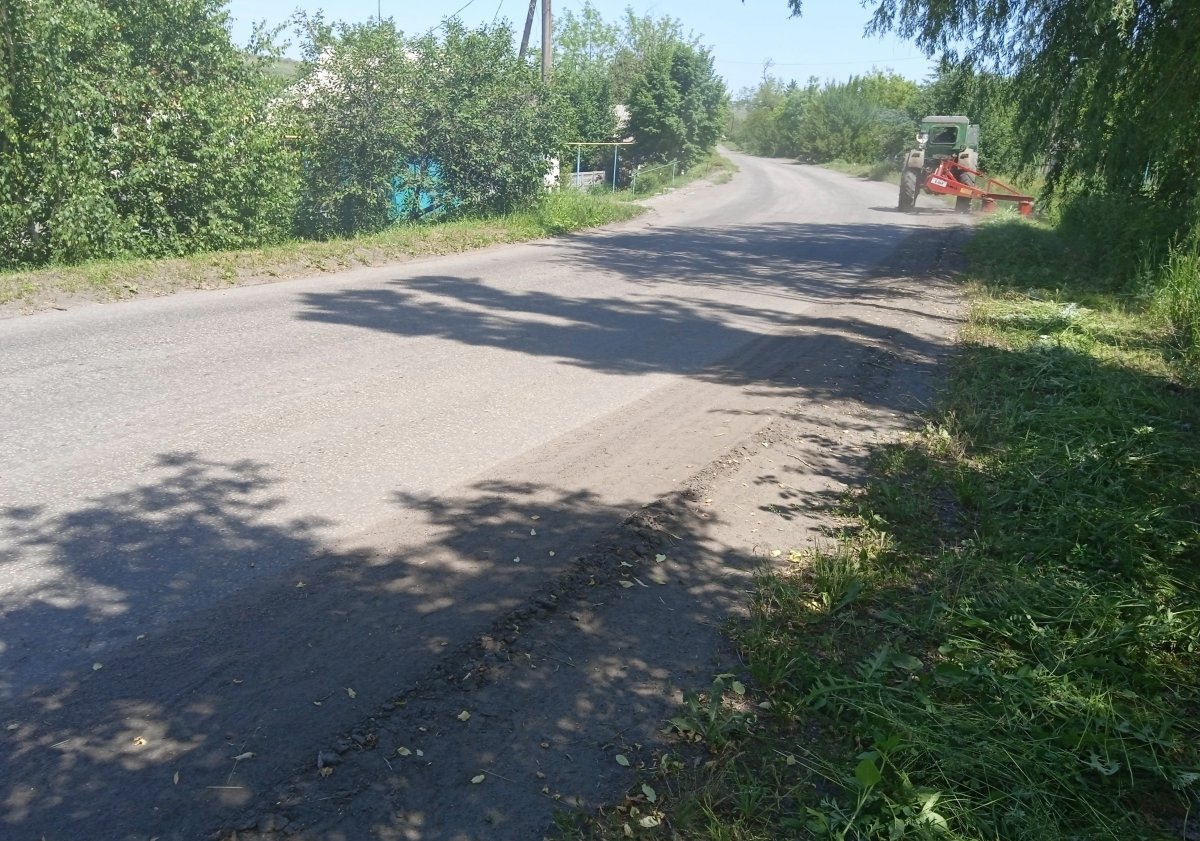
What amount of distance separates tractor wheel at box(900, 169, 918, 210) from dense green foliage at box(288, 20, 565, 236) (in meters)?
13.0

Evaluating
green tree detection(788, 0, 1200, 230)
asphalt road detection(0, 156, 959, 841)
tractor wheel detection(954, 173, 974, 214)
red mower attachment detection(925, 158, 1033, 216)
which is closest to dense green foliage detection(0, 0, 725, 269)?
asphalt road detection(0, 156, 959, 841)

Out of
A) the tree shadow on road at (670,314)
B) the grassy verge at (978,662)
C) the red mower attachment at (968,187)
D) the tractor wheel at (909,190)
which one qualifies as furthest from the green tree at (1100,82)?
the tractor wheel at (909,190)

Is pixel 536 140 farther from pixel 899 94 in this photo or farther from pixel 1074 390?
pixel 899 94

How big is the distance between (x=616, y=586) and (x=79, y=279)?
856 centimetres

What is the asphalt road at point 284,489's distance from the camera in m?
3.40

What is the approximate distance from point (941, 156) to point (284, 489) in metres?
29.0

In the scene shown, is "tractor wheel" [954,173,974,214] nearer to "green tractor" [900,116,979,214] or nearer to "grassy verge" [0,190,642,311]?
"green tractor" [900,116,979,214]

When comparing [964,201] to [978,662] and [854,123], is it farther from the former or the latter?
[854,123]

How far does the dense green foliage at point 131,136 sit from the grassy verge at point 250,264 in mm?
908

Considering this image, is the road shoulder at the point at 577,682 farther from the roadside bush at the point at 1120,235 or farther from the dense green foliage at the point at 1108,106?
the roadside bush at the point at 1120,235

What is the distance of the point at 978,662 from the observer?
3949 millimetres

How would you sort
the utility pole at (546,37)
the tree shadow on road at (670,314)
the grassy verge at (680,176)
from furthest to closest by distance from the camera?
the grassy verge at (680,176) → the utility pole at (546,37) → the tree shadow on road at (670,314)

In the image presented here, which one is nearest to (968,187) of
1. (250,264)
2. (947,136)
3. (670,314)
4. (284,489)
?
(947,136)

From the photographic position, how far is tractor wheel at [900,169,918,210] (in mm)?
29234
